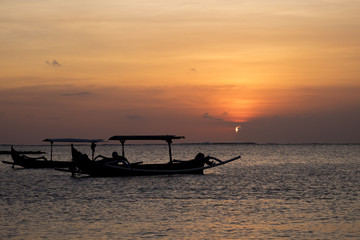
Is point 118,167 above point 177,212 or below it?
above

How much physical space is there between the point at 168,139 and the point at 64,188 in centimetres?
1227

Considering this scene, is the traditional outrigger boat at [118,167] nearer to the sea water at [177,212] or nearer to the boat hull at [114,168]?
the boat hull at [114,168]

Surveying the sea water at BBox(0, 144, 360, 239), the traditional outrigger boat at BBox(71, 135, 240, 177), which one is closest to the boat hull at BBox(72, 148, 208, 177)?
the traditional outrigger boat at BBox(71, 135, 240, 177)

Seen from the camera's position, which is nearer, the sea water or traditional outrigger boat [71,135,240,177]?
the sea water

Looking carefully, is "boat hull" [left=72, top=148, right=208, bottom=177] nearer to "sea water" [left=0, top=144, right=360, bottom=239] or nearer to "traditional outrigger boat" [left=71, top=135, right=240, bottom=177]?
"traditional outrigger boat" [left=71, top=135, right=240, bottom=177]

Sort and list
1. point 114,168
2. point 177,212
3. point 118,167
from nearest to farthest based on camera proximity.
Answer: point 177,212 < point 118,167 < point 114,168

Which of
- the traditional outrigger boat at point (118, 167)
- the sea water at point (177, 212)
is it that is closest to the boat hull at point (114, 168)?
the traditional outrigger boat at point (118, 167)

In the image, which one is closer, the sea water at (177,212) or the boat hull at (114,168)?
the sea water at (177,212)

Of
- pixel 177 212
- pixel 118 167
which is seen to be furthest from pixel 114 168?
pixel 177 212

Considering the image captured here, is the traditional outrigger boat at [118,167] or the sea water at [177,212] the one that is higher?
the traditional outrigger boat at [118,167]

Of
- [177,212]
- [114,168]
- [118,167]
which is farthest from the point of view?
[114,168]

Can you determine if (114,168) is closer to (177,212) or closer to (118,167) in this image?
(118,167)

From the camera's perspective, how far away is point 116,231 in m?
20.8

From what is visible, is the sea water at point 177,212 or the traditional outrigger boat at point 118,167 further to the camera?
the traditional outrigger boat at point 118,167
